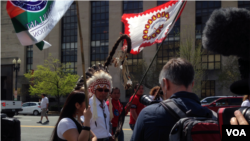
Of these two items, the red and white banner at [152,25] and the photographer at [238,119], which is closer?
the photographer at [238,119]

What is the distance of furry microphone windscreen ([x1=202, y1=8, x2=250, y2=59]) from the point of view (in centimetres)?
116

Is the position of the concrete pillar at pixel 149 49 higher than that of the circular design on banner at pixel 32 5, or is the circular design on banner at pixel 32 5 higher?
the concrete pillar at pixel 149 49

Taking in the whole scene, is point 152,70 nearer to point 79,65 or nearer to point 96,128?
point 79,65

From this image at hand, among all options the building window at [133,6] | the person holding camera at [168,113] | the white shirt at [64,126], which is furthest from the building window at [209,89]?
the person holding camera at [168,113]

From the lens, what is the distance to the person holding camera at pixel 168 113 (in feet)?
6.05

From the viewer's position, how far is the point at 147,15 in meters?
6.25

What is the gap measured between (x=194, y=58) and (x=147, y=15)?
20149mm

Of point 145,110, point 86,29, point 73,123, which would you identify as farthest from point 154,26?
point 86,29

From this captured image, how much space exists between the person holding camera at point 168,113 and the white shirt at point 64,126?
114 centimetres

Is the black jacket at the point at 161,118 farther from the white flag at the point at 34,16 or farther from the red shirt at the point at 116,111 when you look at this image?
the red shirt at the point at 116,111

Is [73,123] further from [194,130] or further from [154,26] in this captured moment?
[154,26]

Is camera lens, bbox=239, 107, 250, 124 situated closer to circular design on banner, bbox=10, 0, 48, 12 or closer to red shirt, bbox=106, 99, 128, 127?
circular design on banner, bbox=10, 0, 48, 12

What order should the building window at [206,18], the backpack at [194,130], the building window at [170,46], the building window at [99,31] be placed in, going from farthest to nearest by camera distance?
the building window at [99,31], the building window at [170,46], the building window at [206,18], the backpack at [194,130]

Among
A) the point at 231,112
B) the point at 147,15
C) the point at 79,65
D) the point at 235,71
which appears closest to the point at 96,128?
the point at 231,112
